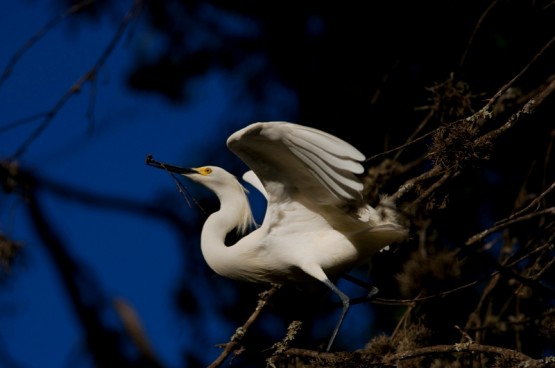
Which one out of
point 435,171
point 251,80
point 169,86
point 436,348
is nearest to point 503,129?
point 435,171

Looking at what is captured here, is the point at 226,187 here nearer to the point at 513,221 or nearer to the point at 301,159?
the point at 301,159

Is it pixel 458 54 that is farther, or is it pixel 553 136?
pixel 458 54

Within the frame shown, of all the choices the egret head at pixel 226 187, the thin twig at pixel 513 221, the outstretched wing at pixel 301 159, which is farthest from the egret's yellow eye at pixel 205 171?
the thin twig at pixel 513 221

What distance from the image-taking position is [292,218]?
3.06 m

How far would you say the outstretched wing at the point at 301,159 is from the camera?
97.1 inches

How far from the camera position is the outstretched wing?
2.47 metres

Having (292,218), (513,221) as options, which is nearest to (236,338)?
(292,218)

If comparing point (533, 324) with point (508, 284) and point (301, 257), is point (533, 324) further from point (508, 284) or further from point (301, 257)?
point (301, 257)

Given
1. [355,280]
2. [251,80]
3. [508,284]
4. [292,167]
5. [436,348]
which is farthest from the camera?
[251,80]

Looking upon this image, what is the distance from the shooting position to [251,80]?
4.27 metres

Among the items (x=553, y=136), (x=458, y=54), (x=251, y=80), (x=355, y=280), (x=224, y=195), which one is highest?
(x=251, y=80)

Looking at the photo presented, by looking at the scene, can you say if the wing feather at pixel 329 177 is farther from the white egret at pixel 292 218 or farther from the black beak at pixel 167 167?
the black beak at pixel 167 167

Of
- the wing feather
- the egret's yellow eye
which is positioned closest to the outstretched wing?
the wing feather

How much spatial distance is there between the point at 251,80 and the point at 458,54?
3.62 ft
